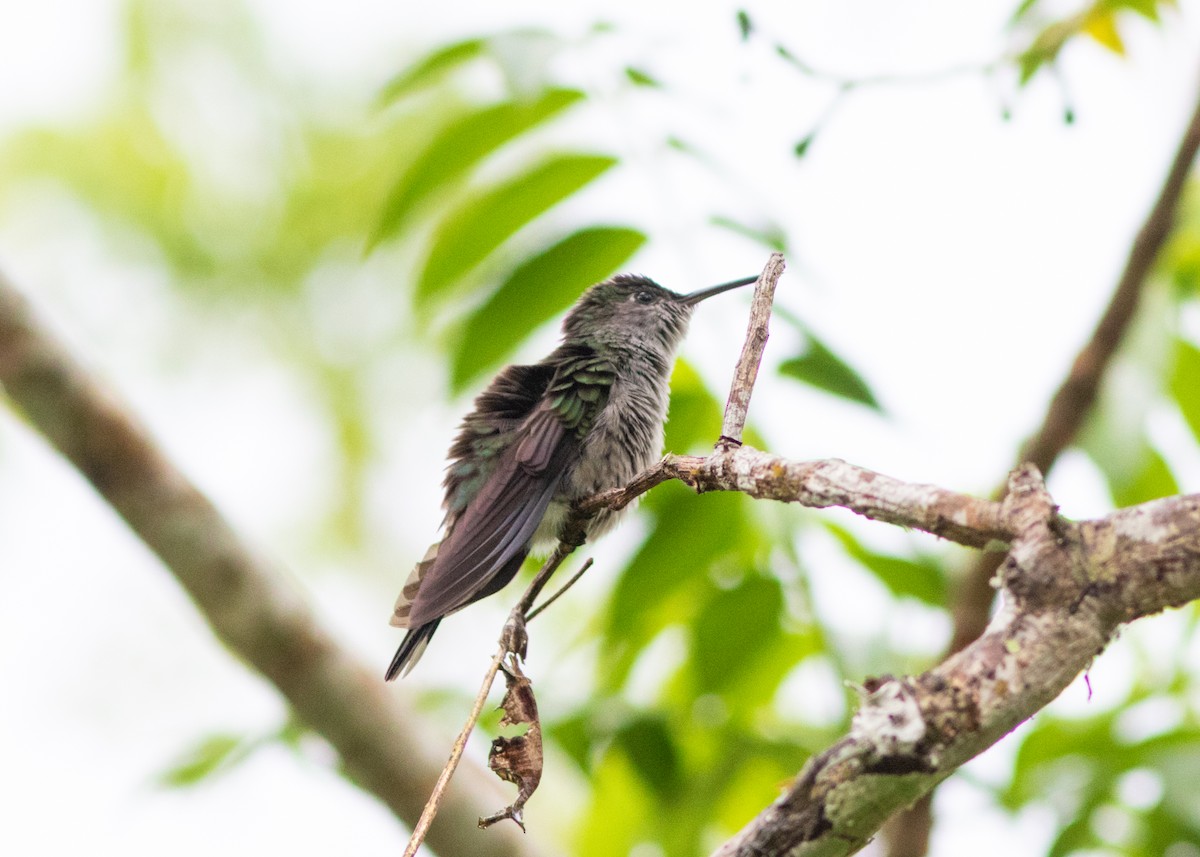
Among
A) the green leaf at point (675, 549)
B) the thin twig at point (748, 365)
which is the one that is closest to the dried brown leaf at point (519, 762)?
the thin twig at point (748, 365)

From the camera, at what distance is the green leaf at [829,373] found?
13.6 ft

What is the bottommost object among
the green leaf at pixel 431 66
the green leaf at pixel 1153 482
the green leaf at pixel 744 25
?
the green leaf at pixel 1153 482

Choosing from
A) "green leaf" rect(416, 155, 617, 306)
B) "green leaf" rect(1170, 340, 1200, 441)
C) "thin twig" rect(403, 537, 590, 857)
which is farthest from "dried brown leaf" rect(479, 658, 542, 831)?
"green leaf" rect(1170, 340, 1200, 441)

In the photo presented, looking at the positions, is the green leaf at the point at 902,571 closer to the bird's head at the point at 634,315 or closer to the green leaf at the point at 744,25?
the bird's head at the point at 634,315

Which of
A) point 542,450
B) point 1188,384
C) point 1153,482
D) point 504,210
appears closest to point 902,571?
point 1153,482

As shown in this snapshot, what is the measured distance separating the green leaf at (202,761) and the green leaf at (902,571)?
102 inches

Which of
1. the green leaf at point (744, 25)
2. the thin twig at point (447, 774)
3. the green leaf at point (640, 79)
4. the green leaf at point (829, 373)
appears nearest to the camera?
the thin twig at point (447, 774)

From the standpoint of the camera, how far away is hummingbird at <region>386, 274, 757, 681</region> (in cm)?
365

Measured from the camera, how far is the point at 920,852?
160 inches

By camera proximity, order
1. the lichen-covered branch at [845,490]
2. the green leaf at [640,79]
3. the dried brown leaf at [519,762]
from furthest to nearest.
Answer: the green leaf at [640,79], the dried brown leaf at [519,762], the lichen-covered branch at [845,490]

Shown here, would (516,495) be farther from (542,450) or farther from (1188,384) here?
(1188,384)

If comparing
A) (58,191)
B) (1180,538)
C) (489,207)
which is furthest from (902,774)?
(58,191)

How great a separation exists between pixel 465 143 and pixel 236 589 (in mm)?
2007

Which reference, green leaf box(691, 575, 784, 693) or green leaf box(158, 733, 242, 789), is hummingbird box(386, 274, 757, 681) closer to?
green leaf box(691, 575, 784, 693)
